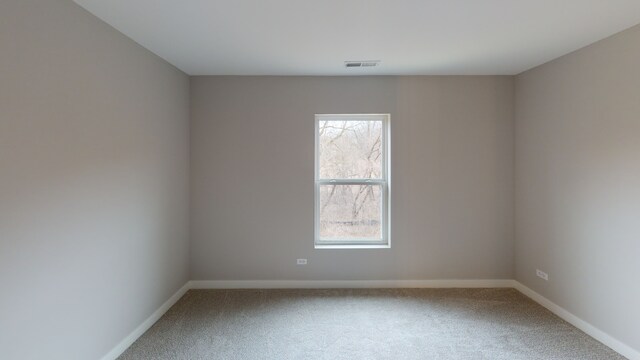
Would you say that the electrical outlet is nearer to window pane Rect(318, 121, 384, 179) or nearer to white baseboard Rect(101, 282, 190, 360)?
window pane Rect(318, 121, 384, 179)

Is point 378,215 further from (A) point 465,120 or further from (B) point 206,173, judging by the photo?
(B) point 206,173

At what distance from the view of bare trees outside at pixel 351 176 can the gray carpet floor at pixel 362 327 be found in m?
0.73

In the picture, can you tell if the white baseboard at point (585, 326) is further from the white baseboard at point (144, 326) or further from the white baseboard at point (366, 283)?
the white baseboard at point (144, 326)

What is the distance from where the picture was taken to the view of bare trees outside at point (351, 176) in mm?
3879

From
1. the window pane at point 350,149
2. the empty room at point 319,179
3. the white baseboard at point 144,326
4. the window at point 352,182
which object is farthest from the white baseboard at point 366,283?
the window pane at point 350,149

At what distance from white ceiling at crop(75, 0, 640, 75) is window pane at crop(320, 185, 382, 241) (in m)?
1.44

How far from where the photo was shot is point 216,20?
2.28m

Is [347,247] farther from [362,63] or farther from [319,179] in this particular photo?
[362,63]

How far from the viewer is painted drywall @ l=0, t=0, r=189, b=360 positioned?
1.67 meters

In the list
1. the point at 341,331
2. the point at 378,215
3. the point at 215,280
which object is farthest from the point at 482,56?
the point at 215,280

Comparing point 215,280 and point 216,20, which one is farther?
point 215,280

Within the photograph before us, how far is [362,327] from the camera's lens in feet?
9.53

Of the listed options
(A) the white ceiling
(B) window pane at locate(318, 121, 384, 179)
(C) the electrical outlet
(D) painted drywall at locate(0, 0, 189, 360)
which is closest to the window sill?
(B) window pane at locate(318, 121, 384, 179)

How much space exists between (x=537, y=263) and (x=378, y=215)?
1.73 meters
